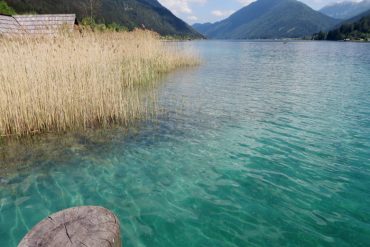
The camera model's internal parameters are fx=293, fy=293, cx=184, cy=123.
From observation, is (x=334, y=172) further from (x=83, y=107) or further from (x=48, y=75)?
(x=48, y=75)

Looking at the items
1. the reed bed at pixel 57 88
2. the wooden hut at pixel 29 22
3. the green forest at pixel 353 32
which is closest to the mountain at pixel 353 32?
the green forest at pixel 353 32

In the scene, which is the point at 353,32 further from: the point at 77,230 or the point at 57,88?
the point at 77,230

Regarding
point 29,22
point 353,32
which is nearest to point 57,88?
point 29,22

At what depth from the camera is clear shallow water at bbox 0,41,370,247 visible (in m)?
4.46

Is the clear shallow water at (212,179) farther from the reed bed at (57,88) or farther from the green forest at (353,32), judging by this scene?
the green forest at (353,32)

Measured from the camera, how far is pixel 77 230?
2510mm

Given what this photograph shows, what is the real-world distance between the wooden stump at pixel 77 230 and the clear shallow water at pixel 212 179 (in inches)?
68.1

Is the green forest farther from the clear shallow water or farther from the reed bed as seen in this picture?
the reed bed

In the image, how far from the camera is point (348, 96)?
45.8ft

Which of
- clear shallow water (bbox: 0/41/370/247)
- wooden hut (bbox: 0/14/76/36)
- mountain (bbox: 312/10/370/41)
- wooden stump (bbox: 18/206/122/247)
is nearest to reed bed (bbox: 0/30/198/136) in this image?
clear shallow water (bbox: 0/41/370/247)

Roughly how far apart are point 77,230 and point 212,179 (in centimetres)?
383

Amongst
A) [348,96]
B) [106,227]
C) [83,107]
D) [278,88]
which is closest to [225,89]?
[278,88]

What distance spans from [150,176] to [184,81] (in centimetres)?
1280

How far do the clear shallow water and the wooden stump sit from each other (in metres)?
1.73
